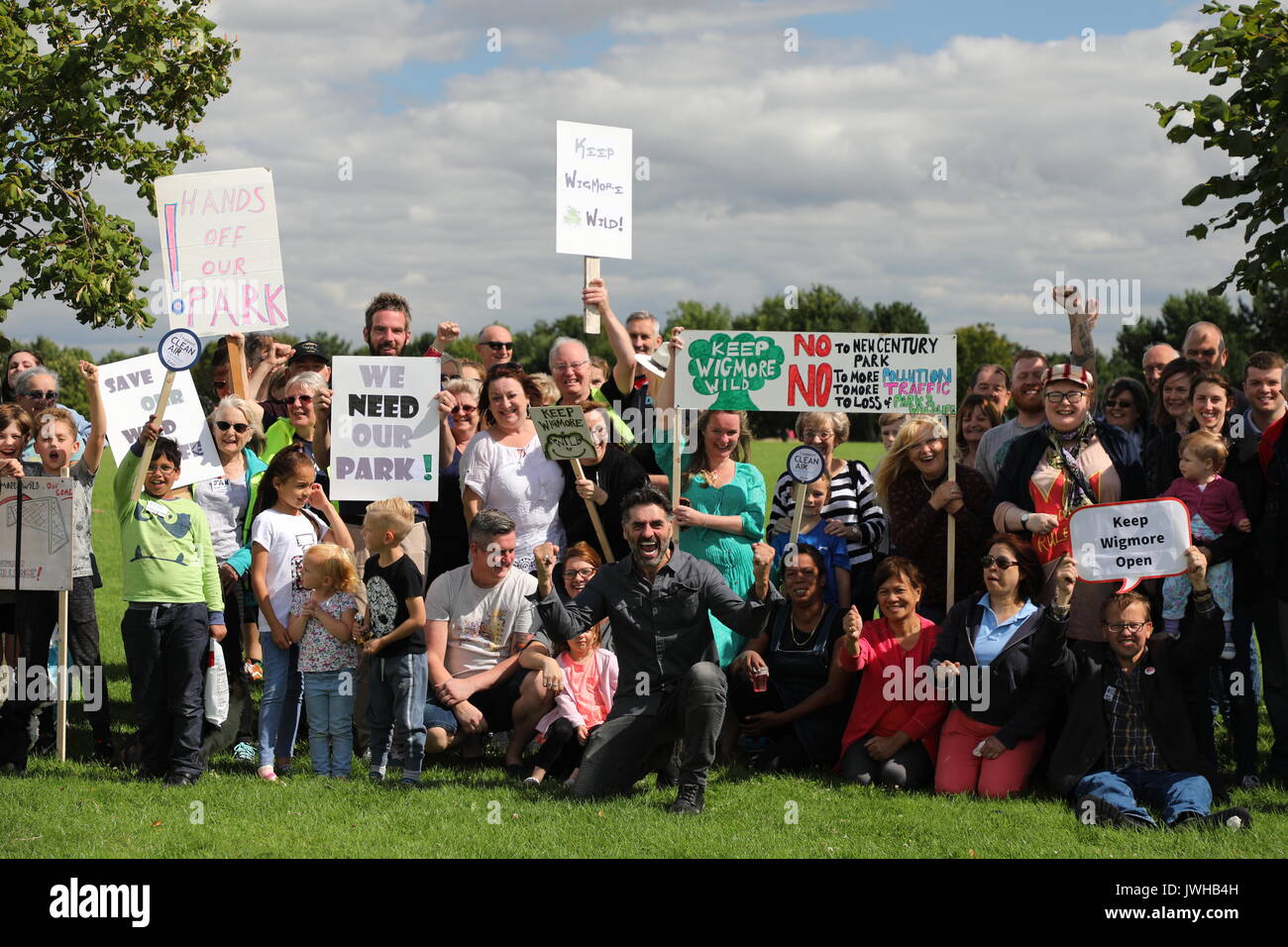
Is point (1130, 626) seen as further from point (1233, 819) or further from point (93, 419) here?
point (93, 419)

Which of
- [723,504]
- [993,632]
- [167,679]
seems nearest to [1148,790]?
[993,632]

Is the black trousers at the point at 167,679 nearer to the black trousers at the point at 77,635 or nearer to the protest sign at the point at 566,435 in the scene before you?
the black trousers at the point at 77,635

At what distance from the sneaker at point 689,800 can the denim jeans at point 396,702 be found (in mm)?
1577

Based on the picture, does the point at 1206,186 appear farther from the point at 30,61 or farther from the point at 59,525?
the point at 30,61

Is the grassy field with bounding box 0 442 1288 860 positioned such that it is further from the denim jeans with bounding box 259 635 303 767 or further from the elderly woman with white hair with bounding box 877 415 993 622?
the elderly woman with white hair with bounding box 877 415 993 622

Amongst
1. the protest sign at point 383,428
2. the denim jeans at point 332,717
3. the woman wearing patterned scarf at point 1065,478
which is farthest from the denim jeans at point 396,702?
the woman wearing patterned scarf at point 1065,478

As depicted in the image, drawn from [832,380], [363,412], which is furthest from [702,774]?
[363,412]

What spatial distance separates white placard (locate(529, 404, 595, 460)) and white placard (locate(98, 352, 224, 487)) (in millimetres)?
2071

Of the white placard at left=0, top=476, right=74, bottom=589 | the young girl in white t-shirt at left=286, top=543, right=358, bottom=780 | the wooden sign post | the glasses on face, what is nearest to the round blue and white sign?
the wooden sign post

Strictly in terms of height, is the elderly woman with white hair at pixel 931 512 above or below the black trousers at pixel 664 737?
above

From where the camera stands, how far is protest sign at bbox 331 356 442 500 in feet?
28.4

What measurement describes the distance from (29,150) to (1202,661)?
16.0 metres

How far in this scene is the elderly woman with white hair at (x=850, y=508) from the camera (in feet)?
29.1

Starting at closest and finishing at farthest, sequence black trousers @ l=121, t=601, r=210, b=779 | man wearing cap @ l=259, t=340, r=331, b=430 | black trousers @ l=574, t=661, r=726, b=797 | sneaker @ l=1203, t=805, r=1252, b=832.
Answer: sneaker @ l=1203, t=805, r=1252, b=832
black trousers @ l=574, t=661, r=726, b=797
black trousers @ l=121, t=601, r=210, b=779
man wearing cap @ l=259, t=340, r=331, b=430
